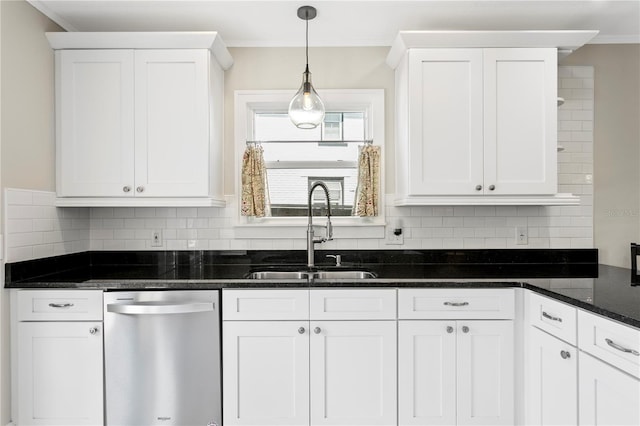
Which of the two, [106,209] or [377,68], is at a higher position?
[377,68]

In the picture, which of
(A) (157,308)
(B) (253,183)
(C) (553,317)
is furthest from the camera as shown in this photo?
(B) (253,183)

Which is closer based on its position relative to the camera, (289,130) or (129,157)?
(129,157)

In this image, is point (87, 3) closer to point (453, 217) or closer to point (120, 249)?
point (120, 249)

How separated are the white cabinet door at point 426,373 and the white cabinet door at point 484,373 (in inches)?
1.8

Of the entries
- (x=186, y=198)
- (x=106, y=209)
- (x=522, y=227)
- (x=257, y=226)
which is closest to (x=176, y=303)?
(x=186, y=198)

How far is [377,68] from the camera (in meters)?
2.89

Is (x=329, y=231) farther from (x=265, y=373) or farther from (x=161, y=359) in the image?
(x=161, y=359)

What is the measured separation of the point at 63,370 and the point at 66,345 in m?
0.13

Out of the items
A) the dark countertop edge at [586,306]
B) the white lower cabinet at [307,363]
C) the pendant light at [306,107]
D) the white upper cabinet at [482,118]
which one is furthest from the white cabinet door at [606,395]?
the pendant light at [306,107]

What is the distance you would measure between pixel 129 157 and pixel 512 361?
237cm

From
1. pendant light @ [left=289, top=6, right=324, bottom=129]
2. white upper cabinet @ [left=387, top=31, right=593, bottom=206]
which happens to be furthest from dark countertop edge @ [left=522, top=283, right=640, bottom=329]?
pendant light @ [left=289, top=6, right=324, bottom=129]

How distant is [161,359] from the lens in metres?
2.20

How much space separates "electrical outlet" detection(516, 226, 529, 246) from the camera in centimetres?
288

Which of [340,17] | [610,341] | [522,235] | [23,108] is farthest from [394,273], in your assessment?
Answer: [23,108]
